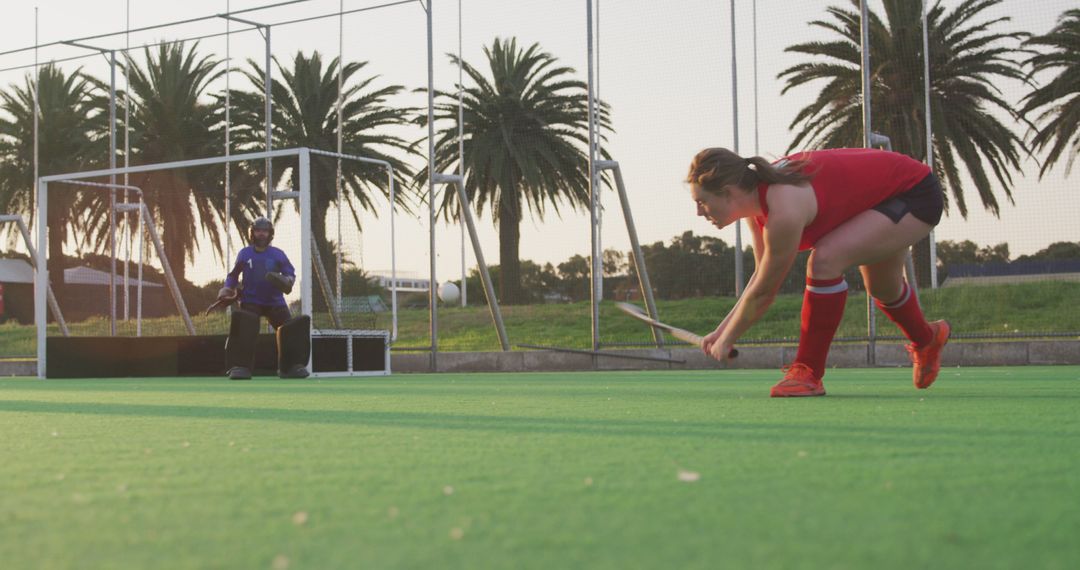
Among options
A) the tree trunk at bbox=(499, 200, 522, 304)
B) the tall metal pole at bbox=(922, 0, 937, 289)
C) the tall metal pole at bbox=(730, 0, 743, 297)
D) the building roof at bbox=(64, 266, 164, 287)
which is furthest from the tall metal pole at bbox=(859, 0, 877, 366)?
the building roof at bbox=(64, 266, 164, 287)

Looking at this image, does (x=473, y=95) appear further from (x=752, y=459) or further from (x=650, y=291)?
(x=752, y=459)

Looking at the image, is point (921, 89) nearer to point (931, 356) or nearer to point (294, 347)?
point (294, 347)

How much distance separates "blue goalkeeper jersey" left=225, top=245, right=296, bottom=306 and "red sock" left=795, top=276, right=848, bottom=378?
620cm

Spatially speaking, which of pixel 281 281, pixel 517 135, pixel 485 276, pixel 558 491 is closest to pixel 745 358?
pixel 485 276

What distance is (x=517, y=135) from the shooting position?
68.4 feet

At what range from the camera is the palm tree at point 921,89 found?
40.0 feet

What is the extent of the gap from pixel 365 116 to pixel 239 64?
5.28 metres

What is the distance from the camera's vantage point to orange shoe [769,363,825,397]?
4.57 meters

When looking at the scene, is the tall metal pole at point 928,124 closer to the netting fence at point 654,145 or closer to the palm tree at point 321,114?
the netting fence at point 654,145

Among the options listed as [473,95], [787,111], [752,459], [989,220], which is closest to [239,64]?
[473,95]

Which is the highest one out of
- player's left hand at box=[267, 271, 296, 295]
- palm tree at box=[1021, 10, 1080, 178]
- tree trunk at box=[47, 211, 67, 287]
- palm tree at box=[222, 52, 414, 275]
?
palm tree at box=[222, 52, 414, 275]

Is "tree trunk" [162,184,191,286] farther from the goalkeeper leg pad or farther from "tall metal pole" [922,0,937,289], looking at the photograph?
"tall metal pole" [922,0,937,289]

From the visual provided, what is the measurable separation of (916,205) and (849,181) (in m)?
0.31

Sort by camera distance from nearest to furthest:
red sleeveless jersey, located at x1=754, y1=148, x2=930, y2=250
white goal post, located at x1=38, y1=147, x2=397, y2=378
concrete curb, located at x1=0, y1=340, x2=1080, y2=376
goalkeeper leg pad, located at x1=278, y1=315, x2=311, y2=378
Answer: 1. red sleeveless jersey, located at x1=754, y1=148, x2=930, y2=250
2. goalkeeper leg pad, located at x1=278, y1=315, x2=311, y2=378
3. concrete curb, located at x1=0, y1=340, x2=1080, y2=376
4. white goal post, located at x1=38, y1=147, x2=397, y2=378
